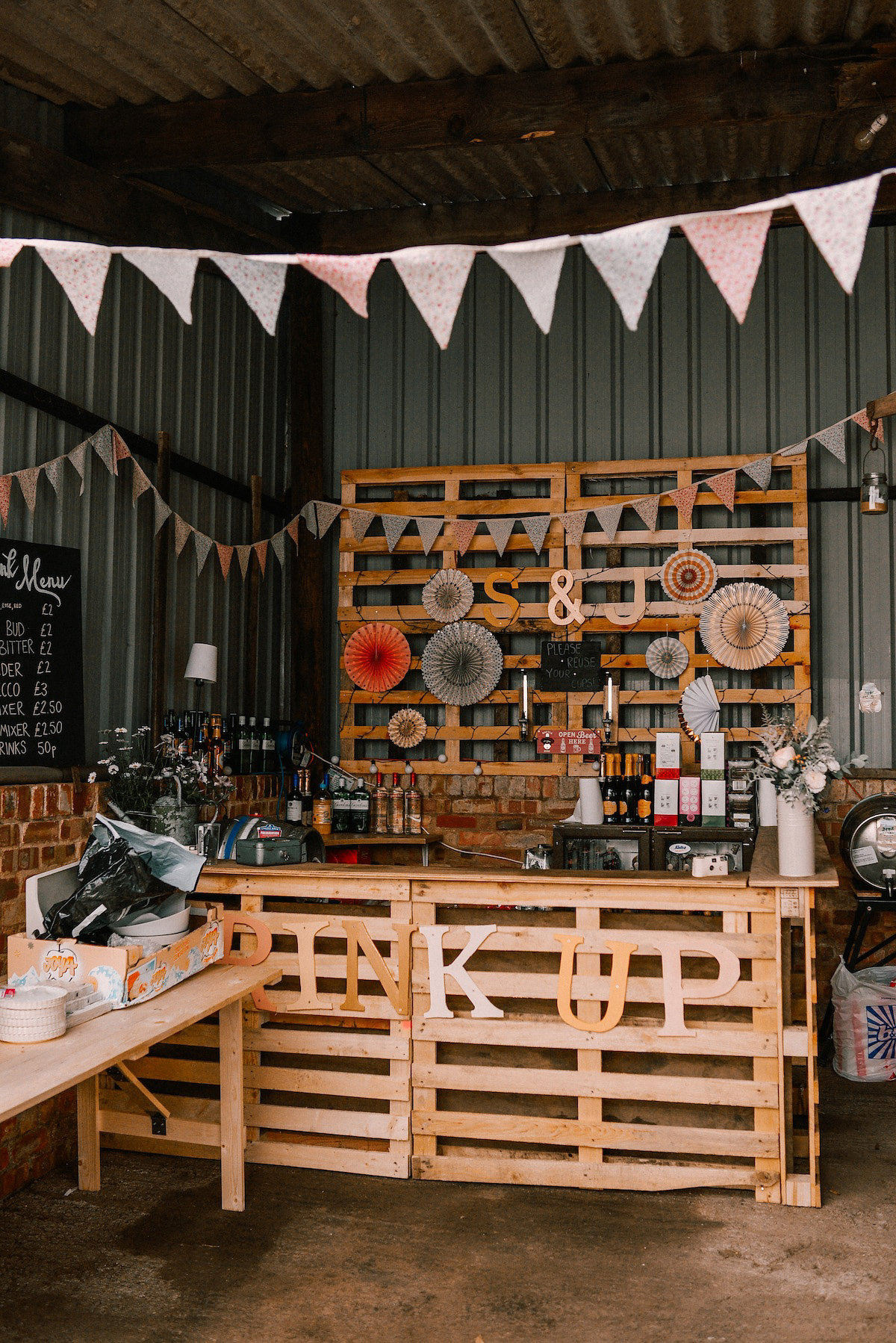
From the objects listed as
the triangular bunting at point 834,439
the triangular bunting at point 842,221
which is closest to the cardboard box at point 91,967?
the triangular bunting at point 842,221

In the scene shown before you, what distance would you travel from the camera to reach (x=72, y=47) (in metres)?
4.56

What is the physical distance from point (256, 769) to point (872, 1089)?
3432mm

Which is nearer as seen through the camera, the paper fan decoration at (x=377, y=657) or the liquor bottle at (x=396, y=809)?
the liquor bottle at (x=396, y=809)

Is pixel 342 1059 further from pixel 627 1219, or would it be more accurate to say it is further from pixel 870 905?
pixel 870 905

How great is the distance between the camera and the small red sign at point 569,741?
6707mm

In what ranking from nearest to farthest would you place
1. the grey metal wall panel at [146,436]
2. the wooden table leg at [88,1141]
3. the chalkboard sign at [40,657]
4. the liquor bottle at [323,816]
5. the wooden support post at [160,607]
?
1. the wooden table leg at [88,1141]
2. the chalkboard sign at [40,657]
3. the grey metal wall panel at [146,436]
4. the wooden support post at [160,607]
5. the liquor bottle at [323,816]

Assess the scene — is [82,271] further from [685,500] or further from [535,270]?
[685,500]

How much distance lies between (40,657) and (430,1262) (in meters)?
2.55

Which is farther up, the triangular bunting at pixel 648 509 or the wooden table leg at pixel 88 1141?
the triangular bunting at pixel 648 509

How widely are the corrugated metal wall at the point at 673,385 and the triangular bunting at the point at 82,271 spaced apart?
4024mm

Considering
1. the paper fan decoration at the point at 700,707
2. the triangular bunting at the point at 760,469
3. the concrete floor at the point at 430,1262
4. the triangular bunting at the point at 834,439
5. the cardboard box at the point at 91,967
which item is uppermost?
the triangular bunting at the point at 834,439

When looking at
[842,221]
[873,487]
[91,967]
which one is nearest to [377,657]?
[873,487]

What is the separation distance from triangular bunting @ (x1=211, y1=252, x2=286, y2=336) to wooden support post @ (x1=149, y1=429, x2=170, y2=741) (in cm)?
223

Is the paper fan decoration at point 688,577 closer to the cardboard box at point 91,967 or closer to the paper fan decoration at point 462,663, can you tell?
the paper fan decoration at point 462,663
